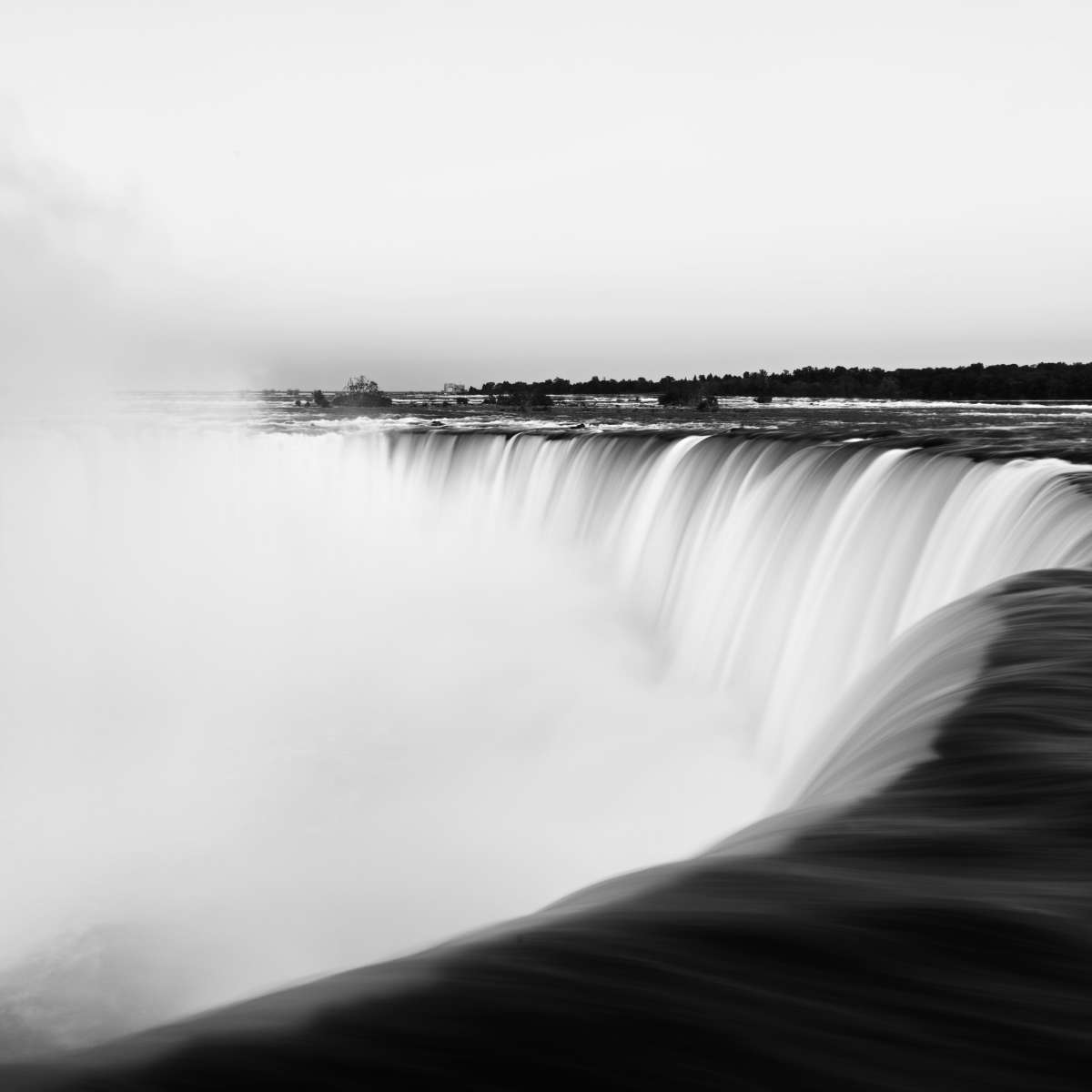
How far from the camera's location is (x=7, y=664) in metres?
19.0

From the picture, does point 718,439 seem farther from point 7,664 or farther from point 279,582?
point 7,664

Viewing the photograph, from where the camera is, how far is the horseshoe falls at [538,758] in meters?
2.03

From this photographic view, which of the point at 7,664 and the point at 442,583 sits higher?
the point at 442,583

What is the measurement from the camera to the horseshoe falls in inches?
80.0

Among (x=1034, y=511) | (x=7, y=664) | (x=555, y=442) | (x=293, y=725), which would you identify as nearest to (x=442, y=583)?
(x=555, y=442)

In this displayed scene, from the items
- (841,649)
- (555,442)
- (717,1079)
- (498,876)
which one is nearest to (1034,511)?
(841,649)

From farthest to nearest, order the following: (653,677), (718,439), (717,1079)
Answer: (718,439)
(653,677)
(717,1079)

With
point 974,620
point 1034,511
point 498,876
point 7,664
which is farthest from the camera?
point 7,664

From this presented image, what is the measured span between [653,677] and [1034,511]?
707 centimetres

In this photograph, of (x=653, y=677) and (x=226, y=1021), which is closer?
(x=226, y=1021)

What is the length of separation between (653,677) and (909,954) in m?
12.2

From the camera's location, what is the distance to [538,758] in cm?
1266

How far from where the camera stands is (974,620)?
15.8 feet

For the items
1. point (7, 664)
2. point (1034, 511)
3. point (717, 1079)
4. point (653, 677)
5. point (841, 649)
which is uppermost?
point (1034, 511)
